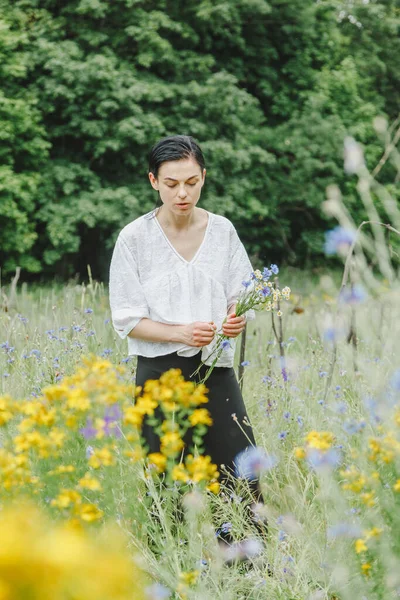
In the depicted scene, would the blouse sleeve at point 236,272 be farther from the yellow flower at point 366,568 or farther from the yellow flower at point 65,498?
the yellow flower at point 65,498

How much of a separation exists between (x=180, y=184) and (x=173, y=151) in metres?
0.13

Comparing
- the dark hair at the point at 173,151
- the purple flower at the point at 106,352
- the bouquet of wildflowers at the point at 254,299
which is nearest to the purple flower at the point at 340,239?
the bouquet of wildflowers at the point at 254,299

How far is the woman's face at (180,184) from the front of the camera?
2424mm

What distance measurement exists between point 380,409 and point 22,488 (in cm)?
87

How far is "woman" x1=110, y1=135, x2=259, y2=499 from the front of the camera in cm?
245

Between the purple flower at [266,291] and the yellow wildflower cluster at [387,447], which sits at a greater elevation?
the yellow wildflower cluster at [387,447]

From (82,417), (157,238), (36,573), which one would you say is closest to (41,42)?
(157,238)

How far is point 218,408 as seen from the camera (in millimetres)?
2586

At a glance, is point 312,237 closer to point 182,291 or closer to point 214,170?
point 214,170

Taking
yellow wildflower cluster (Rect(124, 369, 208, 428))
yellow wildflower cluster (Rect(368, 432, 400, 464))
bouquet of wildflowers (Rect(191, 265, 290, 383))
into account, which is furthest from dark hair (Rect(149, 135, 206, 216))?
yellow wildflower cluster (Rect(368, 432, 400, 464))

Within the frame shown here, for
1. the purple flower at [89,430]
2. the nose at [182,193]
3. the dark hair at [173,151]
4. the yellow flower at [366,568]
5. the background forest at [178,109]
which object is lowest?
the background forest at [178,109]

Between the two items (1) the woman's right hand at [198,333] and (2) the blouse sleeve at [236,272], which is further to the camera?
(2) the blouse sleeve at [236,272]

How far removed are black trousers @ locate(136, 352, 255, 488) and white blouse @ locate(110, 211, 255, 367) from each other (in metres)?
0.05

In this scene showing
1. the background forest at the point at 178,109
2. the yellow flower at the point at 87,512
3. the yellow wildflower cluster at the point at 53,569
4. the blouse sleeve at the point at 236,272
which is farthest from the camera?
the background forest at the point at 178,109
